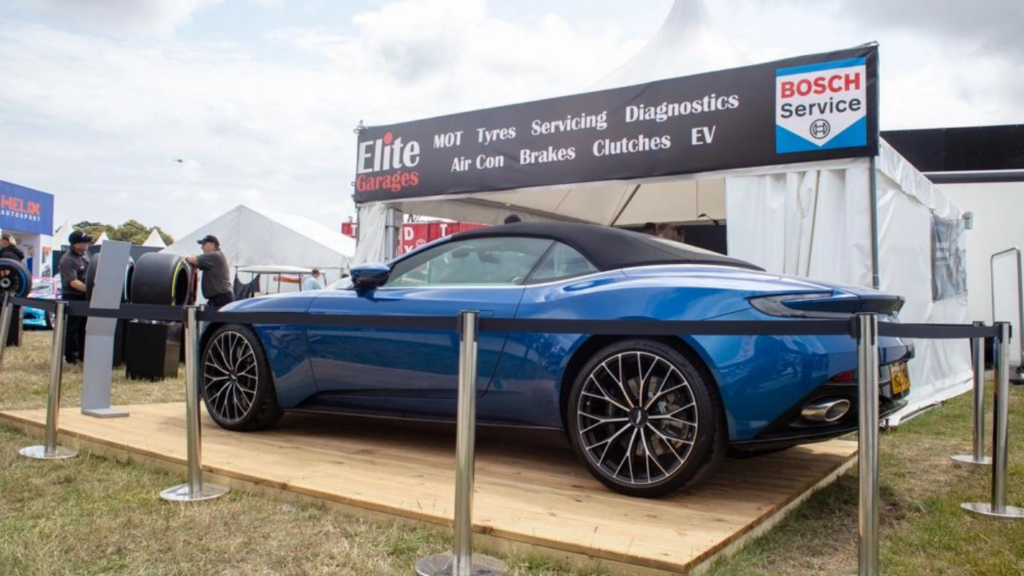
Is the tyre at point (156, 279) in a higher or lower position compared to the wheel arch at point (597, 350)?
higher

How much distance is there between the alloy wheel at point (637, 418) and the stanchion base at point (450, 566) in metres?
0.78

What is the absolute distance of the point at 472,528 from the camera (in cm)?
264

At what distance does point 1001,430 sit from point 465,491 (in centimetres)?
228

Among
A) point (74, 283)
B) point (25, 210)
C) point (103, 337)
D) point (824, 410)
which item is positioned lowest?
point (824, 410)

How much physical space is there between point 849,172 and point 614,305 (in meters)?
3.29

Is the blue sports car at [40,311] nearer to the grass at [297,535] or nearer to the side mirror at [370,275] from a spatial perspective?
the side mirror at [370,275]

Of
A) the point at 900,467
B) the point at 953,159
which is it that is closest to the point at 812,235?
the point at 900,467

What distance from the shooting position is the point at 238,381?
14.9 ft

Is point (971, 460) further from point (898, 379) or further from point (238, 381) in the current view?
point (238, 381)

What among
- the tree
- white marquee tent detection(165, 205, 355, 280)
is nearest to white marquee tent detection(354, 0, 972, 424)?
white marquee tent detection(165, 205, 355, 280)

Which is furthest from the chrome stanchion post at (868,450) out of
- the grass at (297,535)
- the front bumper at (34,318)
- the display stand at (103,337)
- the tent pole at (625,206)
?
the front bumper at (34,318)

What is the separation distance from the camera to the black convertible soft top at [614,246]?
358 cm

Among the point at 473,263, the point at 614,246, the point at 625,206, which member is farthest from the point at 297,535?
the point at 625,206

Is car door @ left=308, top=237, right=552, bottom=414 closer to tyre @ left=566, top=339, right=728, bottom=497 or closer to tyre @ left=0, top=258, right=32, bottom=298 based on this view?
tyre @ left=566, top=339, right=728, bottom=497
